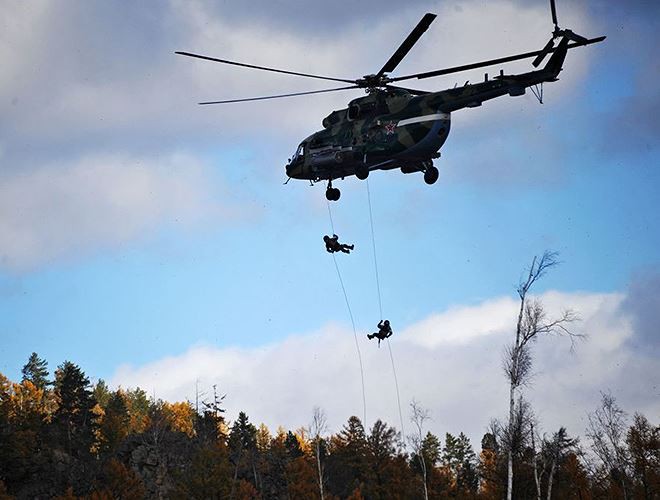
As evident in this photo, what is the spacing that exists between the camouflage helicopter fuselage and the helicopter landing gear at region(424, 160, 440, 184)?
0.19 feet

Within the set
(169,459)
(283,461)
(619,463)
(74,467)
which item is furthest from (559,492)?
(74,467)

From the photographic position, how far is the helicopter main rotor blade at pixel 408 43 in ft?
99.0

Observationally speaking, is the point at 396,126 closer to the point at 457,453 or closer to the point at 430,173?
the point at 430,173

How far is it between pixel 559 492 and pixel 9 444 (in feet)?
144

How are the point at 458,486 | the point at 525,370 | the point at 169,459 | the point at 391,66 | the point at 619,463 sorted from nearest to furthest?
the point at 391,66
the point at 525,370
the point at 619,463
the point at 169,459
the point at 458,486

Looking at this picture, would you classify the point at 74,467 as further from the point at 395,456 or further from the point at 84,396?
the point at 395,456

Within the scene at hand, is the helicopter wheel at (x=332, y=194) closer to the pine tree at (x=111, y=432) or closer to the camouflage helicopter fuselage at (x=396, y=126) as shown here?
the camouflage helicopter fuselage at (x=396, y=126)

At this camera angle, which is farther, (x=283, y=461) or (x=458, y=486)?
(x=458, y=486)

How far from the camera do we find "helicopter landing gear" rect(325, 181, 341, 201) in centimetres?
3859

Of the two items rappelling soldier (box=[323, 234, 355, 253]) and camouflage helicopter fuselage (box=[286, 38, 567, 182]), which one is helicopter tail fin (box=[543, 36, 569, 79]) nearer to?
camouflage helicopter fuselage (box=[286, 38, 567, 182])

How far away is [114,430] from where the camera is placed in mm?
93062

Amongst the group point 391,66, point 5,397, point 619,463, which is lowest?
point 619,463

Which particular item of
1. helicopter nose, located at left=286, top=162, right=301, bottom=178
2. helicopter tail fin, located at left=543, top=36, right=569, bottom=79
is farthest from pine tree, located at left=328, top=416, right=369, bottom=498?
helicopter tail fin, located at left=543, top=36, right=569, bottom=79

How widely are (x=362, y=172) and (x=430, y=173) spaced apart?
2781 millimetres
